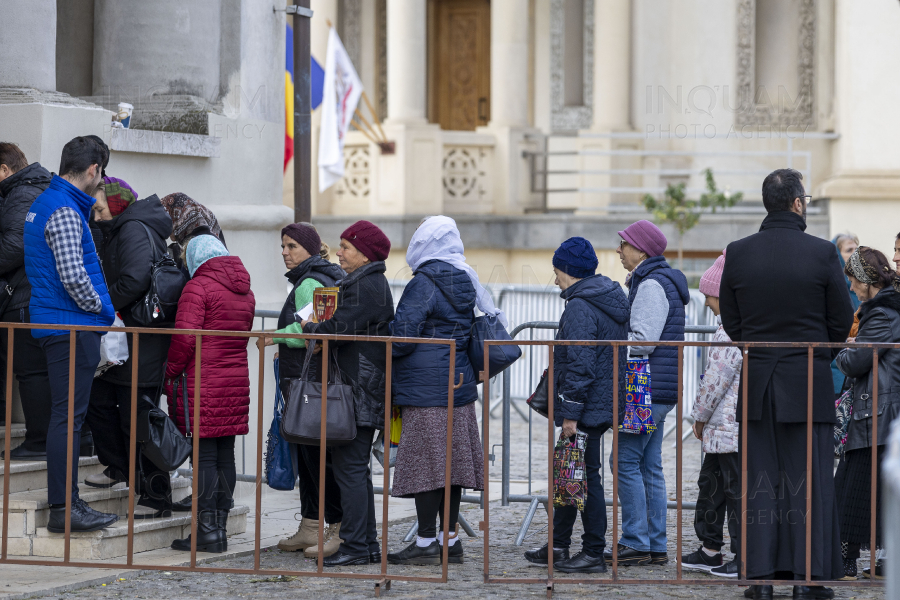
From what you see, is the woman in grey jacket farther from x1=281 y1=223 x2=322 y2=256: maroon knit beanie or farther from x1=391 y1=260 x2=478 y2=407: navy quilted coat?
x1=281 y1=223 x2=322 y2=256: maroon knit beanie

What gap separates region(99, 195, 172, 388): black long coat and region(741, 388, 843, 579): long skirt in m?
3.04

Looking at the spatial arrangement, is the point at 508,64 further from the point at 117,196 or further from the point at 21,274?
the point at 21,274

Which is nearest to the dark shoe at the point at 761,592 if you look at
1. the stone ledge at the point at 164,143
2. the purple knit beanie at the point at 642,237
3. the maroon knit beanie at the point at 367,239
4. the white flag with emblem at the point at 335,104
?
the purple knit beanie at the point at 642,237

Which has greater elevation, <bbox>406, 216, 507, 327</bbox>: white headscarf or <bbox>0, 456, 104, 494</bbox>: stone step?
<bbox>406, 216, 507, 327</bbox>: white headscarf

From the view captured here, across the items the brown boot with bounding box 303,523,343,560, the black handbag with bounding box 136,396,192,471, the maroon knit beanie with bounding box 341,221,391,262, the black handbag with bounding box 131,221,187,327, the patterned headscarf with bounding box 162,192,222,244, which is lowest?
the brown boot with bounding box 303,523,343,560

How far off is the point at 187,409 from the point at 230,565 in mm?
842

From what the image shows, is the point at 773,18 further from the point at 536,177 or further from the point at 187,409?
the point at 187,409

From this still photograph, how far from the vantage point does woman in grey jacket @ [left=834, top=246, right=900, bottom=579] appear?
612cm

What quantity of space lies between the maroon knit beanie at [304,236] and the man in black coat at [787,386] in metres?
2.25

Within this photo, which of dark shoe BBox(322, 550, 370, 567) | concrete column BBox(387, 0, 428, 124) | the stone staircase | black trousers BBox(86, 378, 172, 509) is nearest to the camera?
the stone staircase

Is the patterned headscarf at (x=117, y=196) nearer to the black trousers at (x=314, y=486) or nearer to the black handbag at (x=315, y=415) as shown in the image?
the black handbag at (x=315, y=415)

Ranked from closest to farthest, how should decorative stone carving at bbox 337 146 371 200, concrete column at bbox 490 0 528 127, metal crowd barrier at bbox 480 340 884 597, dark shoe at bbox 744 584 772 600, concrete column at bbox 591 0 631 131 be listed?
metal crowd barrier at bbox 480 340 884 597 < dark shoe at bbox 744 584 772 600 < decorative stone carving at bbox 337 146 371 200 < concrete column at bbox 490 0 528 127 < concrete column at bbox 591 0 631 131

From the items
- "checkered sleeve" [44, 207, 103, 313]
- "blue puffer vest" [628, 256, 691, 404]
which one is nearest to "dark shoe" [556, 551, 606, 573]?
"blue puffer vest" [628, 256, 691, 404]

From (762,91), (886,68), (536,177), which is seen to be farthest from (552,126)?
(886,68)
